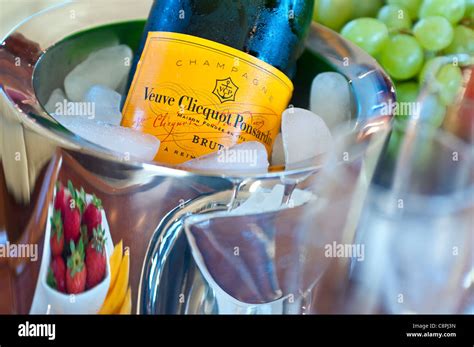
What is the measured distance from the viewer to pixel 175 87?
1.91 ft

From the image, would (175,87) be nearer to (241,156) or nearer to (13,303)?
(241,156)

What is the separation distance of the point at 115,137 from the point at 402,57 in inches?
15.6

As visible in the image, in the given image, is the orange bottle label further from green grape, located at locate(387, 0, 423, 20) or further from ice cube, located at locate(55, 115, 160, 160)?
green grape, located at locate(387, 0, 423, 20)

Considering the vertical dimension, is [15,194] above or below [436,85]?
below

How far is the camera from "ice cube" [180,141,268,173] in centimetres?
50

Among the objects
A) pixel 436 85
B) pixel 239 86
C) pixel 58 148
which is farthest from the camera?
pixel 436 85

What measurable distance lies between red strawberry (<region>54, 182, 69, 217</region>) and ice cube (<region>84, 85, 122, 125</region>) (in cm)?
12

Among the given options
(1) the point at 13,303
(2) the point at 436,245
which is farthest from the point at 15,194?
(2) the point at 436,245

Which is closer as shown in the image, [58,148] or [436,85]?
[58,148]

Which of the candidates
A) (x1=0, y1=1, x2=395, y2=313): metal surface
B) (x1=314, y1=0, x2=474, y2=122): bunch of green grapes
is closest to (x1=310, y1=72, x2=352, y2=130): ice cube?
(x1=0, y1=1, x2=395, y2=313): metal surface

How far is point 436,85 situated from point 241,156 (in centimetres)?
34

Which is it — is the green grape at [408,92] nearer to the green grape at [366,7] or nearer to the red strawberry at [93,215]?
the green grape at [366,7]

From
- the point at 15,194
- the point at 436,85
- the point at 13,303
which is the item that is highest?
the point at 436,85

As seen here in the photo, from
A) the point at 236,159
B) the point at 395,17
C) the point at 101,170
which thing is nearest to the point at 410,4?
the point at 395,17
